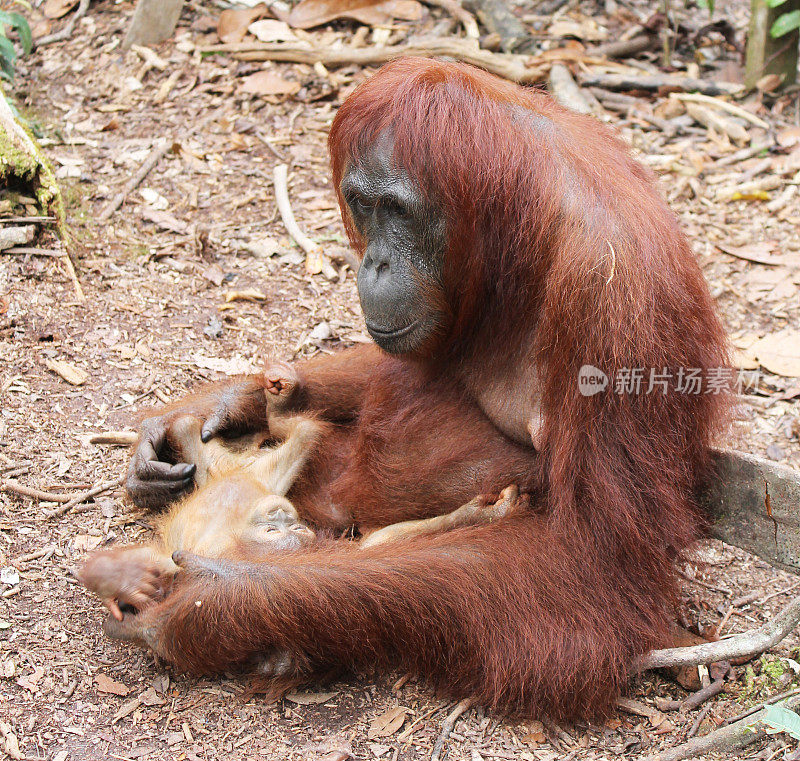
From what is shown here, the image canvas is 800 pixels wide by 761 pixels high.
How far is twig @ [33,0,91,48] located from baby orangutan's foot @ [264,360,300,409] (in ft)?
17.5

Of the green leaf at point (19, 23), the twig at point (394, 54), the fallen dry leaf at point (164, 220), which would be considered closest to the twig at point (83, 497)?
the fallen dry leaf at point (164, 220)

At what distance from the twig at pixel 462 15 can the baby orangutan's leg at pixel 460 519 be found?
18.0 ft

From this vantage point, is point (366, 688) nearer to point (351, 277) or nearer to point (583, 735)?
point (583, 735)

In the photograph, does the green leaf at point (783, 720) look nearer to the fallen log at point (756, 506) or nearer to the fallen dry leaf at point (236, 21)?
the fallen log at point (756, 506)

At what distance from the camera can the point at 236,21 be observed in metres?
8.43

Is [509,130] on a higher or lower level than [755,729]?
higher

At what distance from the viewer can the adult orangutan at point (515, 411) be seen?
3.28 meters

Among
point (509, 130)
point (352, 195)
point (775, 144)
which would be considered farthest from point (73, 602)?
point (775, 144)

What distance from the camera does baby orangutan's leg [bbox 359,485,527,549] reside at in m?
3.66

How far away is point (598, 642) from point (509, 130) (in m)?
1.84

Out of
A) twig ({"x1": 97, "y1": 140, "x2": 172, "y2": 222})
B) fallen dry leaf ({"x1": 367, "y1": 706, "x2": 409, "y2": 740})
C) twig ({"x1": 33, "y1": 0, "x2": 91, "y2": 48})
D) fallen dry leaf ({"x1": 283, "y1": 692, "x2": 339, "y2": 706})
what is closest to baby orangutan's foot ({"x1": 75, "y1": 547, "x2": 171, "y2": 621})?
fallen dry leaf ({"x1": 283, "y1": 692, "x2": 339, "y2": 706})

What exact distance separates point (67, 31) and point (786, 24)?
600cm

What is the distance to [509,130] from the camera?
11.0 feet

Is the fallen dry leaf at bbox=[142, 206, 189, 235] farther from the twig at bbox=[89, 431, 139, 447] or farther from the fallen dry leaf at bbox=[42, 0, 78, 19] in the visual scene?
the fallen dry leaf at bbox=[42, 0, 78, 19]
